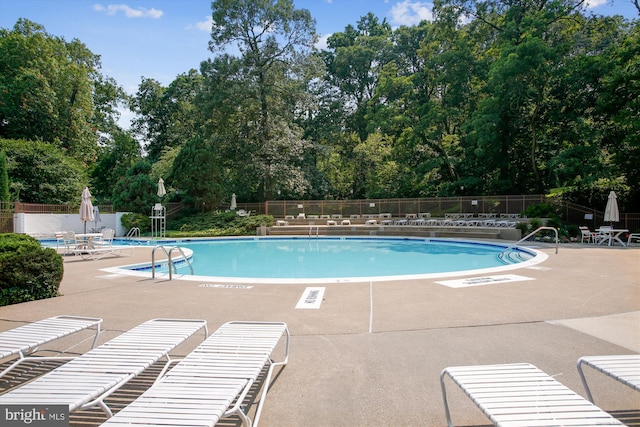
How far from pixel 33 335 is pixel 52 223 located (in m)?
23.8

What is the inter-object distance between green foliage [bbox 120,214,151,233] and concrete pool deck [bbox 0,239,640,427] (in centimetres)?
1597

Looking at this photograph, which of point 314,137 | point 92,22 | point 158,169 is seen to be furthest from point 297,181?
point 92,22

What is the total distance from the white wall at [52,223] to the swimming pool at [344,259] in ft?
A: 23.6

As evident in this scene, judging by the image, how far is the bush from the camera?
607cm

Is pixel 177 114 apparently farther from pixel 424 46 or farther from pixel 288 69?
pixel 424 46

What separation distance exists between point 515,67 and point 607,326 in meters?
20.0

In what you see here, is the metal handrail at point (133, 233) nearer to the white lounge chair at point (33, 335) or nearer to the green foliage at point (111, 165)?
the green foliage at point (111, 165)

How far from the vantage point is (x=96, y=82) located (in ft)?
127

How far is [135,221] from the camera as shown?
2369cm

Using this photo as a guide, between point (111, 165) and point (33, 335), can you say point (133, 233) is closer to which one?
point (111, 165)

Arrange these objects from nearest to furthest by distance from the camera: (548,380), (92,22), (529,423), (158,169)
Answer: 1. (529,423)
2. (548,380)
3. (92,22)
4. (158,169)

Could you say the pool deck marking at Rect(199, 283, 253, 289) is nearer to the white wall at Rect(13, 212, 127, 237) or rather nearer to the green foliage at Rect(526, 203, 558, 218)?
the green foliage at Rect(526, 203, 558, 218)

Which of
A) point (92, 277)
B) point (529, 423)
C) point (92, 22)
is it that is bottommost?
point (92, 277)

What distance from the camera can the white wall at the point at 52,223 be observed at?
21391mm
